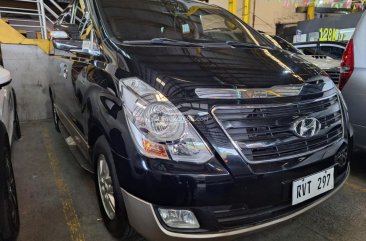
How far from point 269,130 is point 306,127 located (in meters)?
0.25

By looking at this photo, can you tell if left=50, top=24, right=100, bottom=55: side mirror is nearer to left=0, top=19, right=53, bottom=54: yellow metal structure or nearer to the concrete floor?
the concrete floor

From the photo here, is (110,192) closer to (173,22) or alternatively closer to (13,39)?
(173,22)

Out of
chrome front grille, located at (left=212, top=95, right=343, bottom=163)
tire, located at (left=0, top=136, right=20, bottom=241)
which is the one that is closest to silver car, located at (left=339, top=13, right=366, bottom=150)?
chrome front grille, located at (left=212, top=95, right=343, bottom=163)

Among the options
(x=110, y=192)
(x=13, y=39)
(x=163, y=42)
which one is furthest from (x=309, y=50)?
(x=110, y=192)

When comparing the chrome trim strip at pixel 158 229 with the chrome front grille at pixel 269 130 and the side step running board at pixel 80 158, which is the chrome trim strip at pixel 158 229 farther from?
the side step running board at pixel 80 158

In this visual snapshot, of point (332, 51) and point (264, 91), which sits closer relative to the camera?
point (264, 91)

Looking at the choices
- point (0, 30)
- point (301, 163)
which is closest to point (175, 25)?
point (301, 163)

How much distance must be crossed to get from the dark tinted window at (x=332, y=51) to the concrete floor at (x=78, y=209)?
2534mm

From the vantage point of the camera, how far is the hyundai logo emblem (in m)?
1.54

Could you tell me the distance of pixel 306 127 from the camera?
1.58 m

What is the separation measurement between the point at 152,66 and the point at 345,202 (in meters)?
1.83

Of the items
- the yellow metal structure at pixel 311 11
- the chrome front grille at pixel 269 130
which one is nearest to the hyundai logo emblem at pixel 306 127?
the chrome front grille at pixel 269 130

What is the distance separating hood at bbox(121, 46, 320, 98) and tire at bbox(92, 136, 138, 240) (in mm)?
465

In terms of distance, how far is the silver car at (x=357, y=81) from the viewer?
2461mm
